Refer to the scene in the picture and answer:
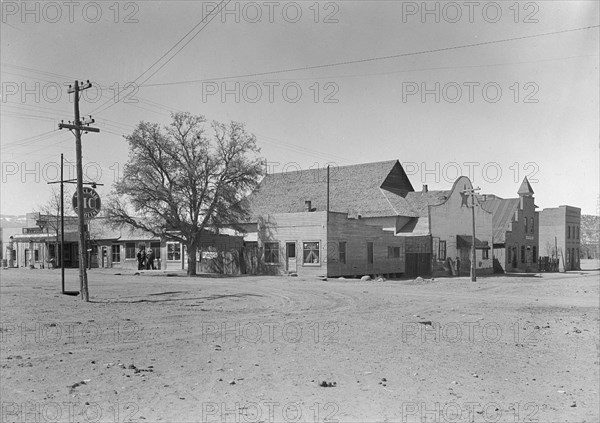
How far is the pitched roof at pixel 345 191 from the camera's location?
4734 centimetres

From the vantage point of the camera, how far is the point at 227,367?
9.23 m

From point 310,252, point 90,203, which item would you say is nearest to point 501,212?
point 310,252

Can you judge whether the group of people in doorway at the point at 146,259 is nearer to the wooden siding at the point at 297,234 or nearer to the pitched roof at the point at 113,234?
the pitched roof at the point at 113,234

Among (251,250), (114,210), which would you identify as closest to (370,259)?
(251,250)

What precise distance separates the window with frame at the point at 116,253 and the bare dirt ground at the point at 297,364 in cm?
3551

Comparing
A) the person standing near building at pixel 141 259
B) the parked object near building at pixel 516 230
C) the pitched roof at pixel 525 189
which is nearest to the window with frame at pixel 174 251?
the person standing near building at pixel 141 259

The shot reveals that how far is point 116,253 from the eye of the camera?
169 ft

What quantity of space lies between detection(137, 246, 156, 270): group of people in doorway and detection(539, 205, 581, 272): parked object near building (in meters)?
41.5

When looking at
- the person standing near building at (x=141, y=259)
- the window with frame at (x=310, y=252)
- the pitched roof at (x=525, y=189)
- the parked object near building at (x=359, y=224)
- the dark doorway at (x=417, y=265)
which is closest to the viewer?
the window with frame at (x=310, y=252)

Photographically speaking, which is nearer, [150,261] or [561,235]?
[150,261]

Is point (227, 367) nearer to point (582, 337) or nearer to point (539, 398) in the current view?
point (539, 398)

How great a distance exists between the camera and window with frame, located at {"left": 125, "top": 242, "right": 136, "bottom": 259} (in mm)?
49750

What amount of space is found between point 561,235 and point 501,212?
1055cm

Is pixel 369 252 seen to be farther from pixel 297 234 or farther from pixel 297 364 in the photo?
pixel 297 364
